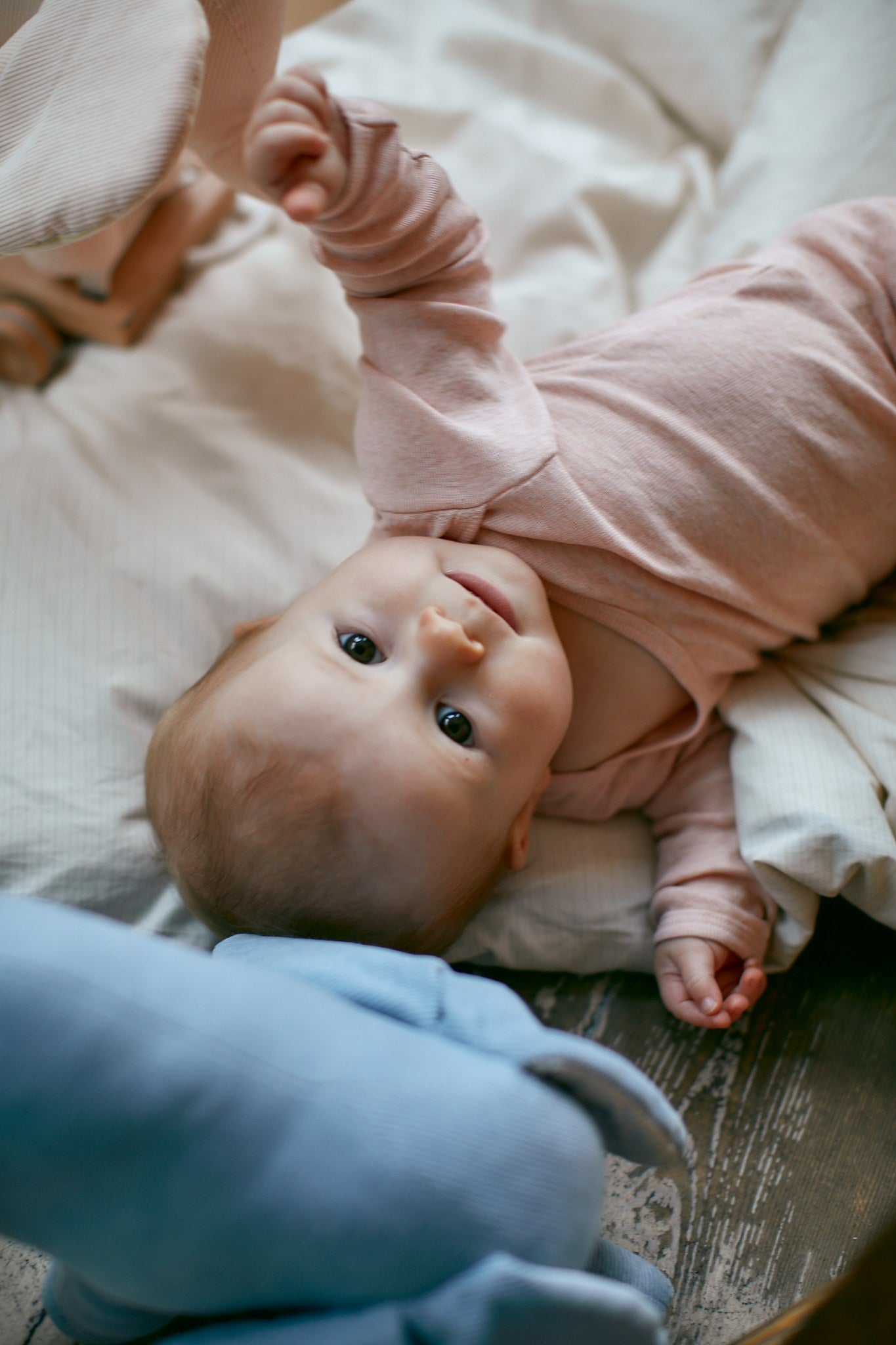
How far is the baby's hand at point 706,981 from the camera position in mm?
835

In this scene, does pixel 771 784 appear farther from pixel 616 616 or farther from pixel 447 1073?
pixel 447 1073

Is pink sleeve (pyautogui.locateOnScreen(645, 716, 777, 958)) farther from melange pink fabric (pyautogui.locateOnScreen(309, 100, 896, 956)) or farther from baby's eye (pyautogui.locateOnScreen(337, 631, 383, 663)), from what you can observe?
baby's eye (pyautogui.locateOnScreen(337, 631, 383, 663))

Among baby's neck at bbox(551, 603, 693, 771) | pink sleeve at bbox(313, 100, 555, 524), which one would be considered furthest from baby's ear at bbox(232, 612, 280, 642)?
baby's neck at bbox(551, 603, 693, 771)

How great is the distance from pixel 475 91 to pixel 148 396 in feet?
2.31

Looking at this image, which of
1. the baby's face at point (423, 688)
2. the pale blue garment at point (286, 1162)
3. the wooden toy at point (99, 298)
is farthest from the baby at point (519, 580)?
the wooden toy at point (99, 298)

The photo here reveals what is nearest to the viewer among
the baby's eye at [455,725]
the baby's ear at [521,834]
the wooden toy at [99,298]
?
the baby's eye at [455,725]

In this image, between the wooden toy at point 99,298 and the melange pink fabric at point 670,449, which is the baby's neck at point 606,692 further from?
the wooden toy at point 99,298

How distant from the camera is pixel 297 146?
70 cm

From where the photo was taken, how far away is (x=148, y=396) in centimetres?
109

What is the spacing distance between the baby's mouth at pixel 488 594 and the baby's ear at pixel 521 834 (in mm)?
155

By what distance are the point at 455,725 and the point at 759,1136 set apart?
1.54ft

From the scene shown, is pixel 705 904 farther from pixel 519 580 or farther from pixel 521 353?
pixel 521 353

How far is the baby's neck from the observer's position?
93cm

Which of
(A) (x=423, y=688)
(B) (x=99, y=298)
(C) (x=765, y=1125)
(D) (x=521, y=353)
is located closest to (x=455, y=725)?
(A) (x=423, y=688)
